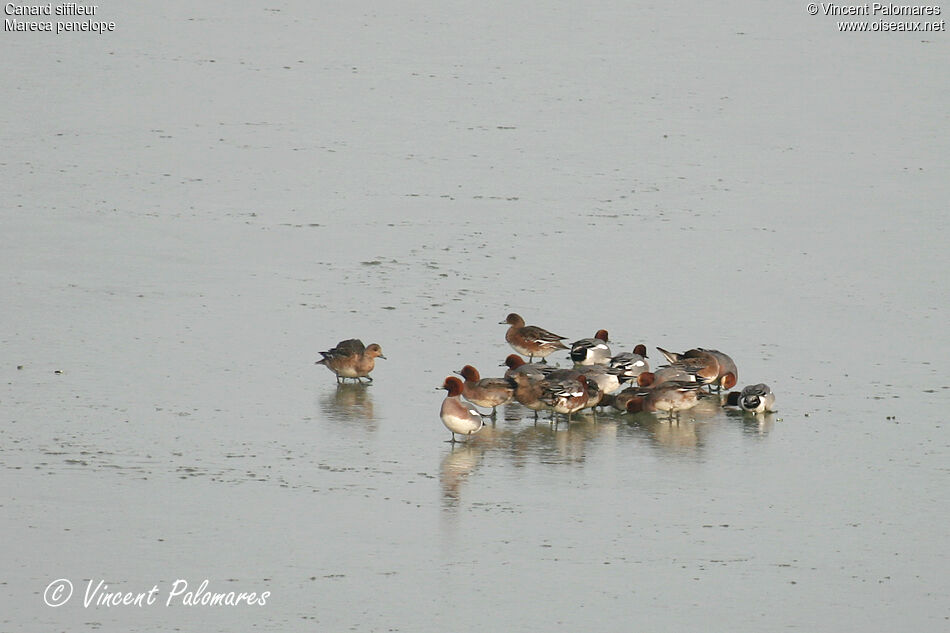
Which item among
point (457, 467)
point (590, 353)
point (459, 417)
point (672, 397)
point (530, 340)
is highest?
point (530, 340)

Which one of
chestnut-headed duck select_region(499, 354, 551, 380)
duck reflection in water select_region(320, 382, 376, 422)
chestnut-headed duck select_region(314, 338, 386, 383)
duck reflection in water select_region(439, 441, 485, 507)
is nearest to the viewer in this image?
duck reflection in water select_region(439, 441, 485, 507)

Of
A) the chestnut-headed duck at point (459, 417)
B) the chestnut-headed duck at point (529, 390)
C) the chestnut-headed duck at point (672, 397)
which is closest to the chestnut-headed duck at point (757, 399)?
the chestnut-headed duck at point (672, 397)

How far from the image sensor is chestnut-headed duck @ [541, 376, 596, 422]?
12570 mm

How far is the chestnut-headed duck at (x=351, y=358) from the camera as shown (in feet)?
43.7

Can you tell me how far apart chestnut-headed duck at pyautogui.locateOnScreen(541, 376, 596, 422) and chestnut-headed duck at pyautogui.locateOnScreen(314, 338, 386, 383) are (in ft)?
5.56

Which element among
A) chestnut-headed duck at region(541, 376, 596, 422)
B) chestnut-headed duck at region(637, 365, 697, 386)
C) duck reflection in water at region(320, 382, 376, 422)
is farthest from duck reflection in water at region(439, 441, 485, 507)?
chestnut-headed duck at region(637, 365, 697, 386)

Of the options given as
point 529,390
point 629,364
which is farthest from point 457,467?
point 629,364

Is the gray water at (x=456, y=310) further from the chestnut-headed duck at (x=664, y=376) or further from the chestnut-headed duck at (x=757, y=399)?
the chestnut-headed duck at (x=664, y=376)

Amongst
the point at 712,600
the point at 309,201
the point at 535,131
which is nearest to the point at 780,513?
the point at 712,600

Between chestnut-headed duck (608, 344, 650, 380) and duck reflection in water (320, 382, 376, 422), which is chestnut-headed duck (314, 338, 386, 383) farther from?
chestnut-headed duck (608, 344, 650, 380)

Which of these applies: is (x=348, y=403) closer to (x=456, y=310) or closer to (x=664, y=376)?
(x=456, y=310)

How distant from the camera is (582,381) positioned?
504 inches

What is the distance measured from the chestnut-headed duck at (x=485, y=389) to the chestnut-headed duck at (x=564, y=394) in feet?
1.15

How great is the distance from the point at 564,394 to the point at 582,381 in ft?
0.99
